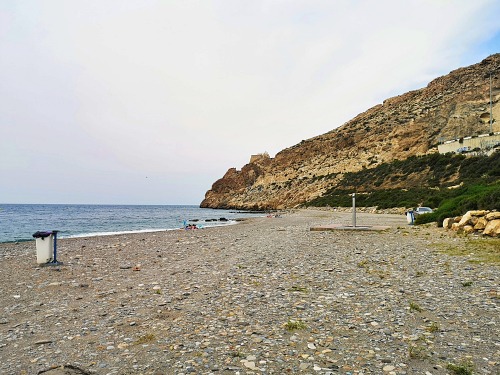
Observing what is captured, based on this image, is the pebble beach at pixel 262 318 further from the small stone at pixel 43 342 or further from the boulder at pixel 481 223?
the boulder at pixel 481 223

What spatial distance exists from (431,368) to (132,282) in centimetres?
878

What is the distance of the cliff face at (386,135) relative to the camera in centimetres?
7519

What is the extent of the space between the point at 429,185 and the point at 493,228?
38513 mm

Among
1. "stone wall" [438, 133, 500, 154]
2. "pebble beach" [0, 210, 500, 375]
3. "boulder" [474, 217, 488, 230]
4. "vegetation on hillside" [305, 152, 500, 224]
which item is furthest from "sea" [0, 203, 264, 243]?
"stone wall" [438, 133, 500, 154]

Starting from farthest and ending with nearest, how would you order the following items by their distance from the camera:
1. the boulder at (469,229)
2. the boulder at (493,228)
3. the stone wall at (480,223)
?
the boulder at (469,229) < the stone wall at (480,223) < the boulder at (493,228)

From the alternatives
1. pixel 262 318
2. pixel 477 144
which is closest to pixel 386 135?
pixel 477 144

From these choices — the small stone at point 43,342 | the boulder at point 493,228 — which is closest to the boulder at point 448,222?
the boulder at point 493,228

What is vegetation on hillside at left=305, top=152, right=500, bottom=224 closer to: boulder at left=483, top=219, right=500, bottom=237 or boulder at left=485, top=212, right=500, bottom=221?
Result: boulder at left=485, top=212, right=500, bottom=221

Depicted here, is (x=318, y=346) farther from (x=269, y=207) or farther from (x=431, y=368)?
(x=269, y=207)

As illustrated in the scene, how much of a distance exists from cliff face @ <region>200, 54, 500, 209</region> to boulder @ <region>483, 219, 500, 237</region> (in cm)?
5879

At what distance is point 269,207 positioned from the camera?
105125 mm

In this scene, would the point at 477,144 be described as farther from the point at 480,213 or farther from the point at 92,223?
the point at 92,223

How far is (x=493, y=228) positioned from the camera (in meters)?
16.4

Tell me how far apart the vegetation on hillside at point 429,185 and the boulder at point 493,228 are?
2842 millimetres
